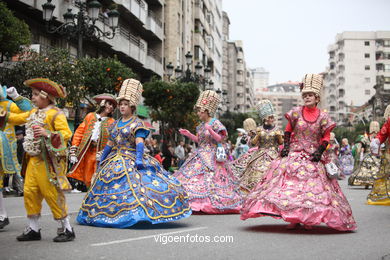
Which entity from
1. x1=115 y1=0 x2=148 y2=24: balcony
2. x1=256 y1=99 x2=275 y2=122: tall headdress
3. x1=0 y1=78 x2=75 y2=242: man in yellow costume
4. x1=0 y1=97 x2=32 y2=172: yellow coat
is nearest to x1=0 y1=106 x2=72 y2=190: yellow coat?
x1=0 y1=78 x2=75 y2=242: man in yellow costume

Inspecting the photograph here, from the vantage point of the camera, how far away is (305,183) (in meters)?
8.77

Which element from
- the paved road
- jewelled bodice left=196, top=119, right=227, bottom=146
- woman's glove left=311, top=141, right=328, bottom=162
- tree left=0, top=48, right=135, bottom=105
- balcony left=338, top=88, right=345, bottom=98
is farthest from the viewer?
balcony left=338, top=88, right=345, bottom=98

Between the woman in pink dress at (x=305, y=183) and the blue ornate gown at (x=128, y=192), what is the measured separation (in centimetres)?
116

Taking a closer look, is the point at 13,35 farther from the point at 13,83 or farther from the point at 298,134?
the point at 298,134

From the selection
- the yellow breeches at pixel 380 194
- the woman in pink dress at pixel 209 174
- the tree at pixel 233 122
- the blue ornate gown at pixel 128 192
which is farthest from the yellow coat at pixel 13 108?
the tree at pixel 233 122

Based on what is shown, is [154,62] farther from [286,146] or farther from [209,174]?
[286,146]

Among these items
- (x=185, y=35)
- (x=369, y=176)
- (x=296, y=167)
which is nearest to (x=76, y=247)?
(x=296, y=167)

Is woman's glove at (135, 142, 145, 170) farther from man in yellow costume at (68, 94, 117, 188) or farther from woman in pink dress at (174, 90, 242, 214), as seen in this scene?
man in yellow costume at (68, 94, 117, 188)

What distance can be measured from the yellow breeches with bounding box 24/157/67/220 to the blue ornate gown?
54.7 inches

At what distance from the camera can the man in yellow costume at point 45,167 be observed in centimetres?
751

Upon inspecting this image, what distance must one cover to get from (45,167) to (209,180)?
466 centimetres

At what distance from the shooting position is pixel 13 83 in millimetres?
20250

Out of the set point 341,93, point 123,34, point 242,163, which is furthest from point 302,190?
point 341,93

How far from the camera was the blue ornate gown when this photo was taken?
8.83 metres
